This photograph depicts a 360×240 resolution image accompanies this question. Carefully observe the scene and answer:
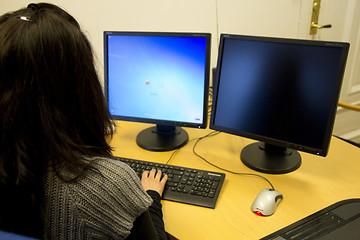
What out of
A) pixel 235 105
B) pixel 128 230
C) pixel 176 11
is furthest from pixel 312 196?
pixel 176 11

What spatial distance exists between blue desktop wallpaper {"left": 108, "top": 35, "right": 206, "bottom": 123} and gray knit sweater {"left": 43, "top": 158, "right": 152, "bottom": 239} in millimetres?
518

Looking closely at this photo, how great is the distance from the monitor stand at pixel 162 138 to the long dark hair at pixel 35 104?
0.56 m

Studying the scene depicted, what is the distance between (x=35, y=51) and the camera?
2.02 ft

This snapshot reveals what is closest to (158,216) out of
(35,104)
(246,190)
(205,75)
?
(246,190)

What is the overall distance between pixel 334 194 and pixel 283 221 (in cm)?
22

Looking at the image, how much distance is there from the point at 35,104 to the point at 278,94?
2.36ft

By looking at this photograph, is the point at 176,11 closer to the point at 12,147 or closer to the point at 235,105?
the point at 235,105

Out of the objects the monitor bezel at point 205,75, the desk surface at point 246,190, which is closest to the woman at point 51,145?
the desk surface at point 246,190

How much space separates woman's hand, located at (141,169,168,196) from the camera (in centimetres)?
97

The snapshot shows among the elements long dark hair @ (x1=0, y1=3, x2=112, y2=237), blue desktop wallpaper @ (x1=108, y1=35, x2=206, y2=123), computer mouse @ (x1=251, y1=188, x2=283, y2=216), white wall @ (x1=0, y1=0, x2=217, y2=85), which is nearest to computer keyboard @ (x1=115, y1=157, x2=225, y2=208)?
computer mouse @ (x1=251, y1=188, x2=283, y2=216)

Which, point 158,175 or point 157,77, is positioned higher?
point 157,77

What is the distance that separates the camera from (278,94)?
3.23 feet

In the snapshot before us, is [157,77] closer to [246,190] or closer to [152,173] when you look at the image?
[152,173]

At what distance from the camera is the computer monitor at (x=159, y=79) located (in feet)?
3.70
